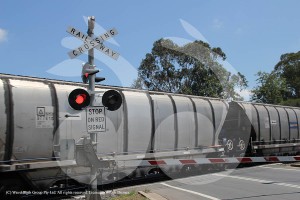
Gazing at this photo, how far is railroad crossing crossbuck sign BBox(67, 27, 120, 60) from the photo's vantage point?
802 centimetres

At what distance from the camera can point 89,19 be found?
8.43 metres

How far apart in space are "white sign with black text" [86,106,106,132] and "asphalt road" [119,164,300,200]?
125 inches

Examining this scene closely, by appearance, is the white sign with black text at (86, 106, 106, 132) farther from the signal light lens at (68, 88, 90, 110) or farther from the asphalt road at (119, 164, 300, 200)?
the asphalt road at (119, 164, 300, 200)

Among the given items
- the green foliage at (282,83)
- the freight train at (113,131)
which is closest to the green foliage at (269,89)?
the green foliage at (282,83)

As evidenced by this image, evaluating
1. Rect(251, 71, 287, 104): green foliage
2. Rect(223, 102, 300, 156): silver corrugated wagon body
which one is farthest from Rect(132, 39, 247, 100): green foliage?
Rect(223, 102, 300, 156): silver corrugated wagon body

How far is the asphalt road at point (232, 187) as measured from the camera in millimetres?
10416

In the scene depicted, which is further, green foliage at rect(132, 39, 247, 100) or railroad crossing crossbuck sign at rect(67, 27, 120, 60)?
green foliage at rect(132, 39, 247, 100)

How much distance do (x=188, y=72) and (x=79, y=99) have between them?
38990 mm

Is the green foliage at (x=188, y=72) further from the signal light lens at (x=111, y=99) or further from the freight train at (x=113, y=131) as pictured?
the signal light lens at (x=111, y=99)

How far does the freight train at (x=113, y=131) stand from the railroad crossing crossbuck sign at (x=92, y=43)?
856 mm

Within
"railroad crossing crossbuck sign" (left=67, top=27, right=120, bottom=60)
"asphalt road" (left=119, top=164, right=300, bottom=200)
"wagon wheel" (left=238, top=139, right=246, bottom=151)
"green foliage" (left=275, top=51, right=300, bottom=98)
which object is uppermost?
"green foliage" (left=275, top=51, right=300, bottom=98)

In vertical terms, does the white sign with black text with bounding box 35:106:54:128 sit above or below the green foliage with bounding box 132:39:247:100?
below

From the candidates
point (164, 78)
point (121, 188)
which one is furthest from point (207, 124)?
point (164, 78)

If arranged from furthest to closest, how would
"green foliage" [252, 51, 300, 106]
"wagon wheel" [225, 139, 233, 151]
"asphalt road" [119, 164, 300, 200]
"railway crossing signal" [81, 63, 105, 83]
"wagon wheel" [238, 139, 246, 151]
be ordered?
"green foliage" [252, 51, 300, 106]
"wagon wheel" [238, 139, 246, 151]
"wagon wheel" [225, 139, 233, 151]
"asphalt road" [119, 164, 300, 200]
"railway crossing signal" [81, 63, 105, 83]
